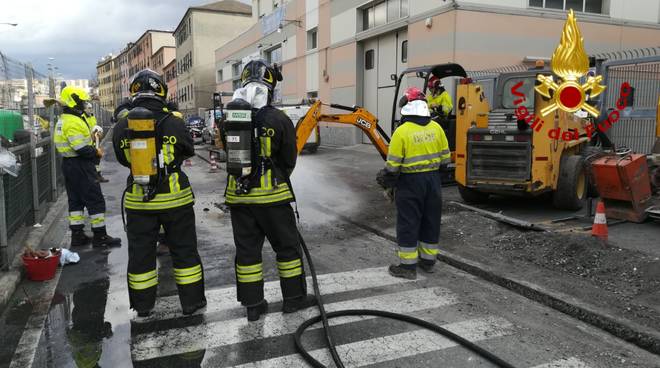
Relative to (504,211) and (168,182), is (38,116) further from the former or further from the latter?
(504,211)

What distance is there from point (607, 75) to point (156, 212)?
13.1 meters

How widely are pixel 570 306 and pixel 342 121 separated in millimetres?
4861

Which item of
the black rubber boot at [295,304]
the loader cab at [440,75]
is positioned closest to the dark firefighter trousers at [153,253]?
the black rubber boot at [295,304]

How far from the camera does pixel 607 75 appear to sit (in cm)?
1319

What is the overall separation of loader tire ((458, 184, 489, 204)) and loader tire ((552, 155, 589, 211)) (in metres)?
1.21

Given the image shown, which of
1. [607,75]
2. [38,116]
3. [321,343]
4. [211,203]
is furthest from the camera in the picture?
[607,75]

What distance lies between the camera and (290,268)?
4312 mm

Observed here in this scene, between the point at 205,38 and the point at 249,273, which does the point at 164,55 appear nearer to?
the point at 205,38

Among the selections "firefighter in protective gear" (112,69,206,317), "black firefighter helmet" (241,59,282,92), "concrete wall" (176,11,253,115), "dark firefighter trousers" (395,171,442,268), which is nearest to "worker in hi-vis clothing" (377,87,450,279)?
"dark firefighter trousers" (395,171,442,268)

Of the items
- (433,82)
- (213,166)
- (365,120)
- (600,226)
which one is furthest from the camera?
(213,166)

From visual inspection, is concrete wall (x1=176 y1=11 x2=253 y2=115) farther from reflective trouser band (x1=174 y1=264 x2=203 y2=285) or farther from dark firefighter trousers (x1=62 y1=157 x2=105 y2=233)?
reflective trouser band (x1=174 y1=264 x2=203 y2=285)

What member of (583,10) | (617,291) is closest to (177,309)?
(617,291)

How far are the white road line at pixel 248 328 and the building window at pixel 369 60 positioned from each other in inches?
682

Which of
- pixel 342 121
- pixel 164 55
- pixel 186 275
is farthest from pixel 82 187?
pixel 164 55
